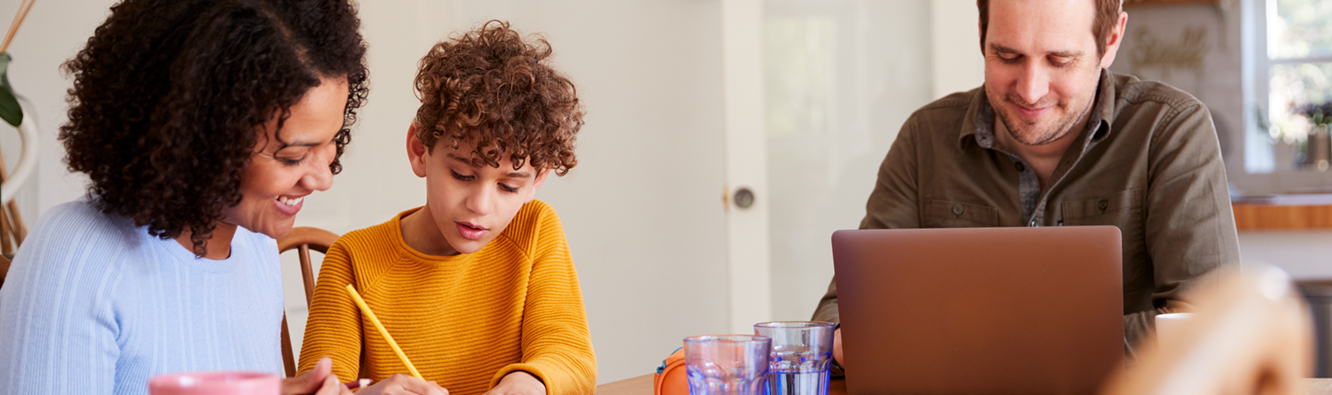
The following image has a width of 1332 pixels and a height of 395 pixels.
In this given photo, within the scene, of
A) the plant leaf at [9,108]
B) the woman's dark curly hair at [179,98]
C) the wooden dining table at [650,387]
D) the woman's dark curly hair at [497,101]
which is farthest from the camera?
the plant leaf at [9,108]

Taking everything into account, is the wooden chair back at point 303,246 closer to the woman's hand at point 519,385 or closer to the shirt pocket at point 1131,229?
the woman's hand at point 519,385

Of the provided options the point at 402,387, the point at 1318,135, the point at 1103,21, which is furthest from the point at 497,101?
the point at 1318,135

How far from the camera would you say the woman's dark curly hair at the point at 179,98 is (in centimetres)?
76

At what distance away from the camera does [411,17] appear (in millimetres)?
2781

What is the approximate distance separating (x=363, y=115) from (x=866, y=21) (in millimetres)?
1518

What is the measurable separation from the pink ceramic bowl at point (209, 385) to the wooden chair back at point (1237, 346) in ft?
1.26

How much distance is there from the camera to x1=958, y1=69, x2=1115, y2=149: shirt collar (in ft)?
4.67

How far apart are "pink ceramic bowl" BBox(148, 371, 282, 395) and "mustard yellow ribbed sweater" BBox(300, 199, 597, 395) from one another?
614 mm

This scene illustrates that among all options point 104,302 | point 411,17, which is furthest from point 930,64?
point 104,302

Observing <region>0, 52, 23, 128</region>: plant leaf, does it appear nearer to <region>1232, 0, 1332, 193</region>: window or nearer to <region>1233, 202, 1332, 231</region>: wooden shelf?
<region>1233, 202, 1332, 231</region>: wooden shelf

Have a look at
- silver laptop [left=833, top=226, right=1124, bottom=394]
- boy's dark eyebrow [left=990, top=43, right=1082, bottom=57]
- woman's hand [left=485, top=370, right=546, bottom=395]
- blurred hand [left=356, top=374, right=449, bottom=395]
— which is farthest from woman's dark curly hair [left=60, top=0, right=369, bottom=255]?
boy's dark eyebrow [left=990, top=43, right=1082, bottom=57]

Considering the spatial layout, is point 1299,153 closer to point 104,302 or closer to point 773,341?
point 773,341

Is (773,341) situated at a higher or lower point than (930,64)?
lower

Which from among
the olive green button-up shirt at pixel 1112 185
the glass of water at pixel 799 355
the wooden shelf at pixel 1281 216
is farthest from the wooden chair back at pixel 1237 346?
the wooden shelf at pixel 1281 216
